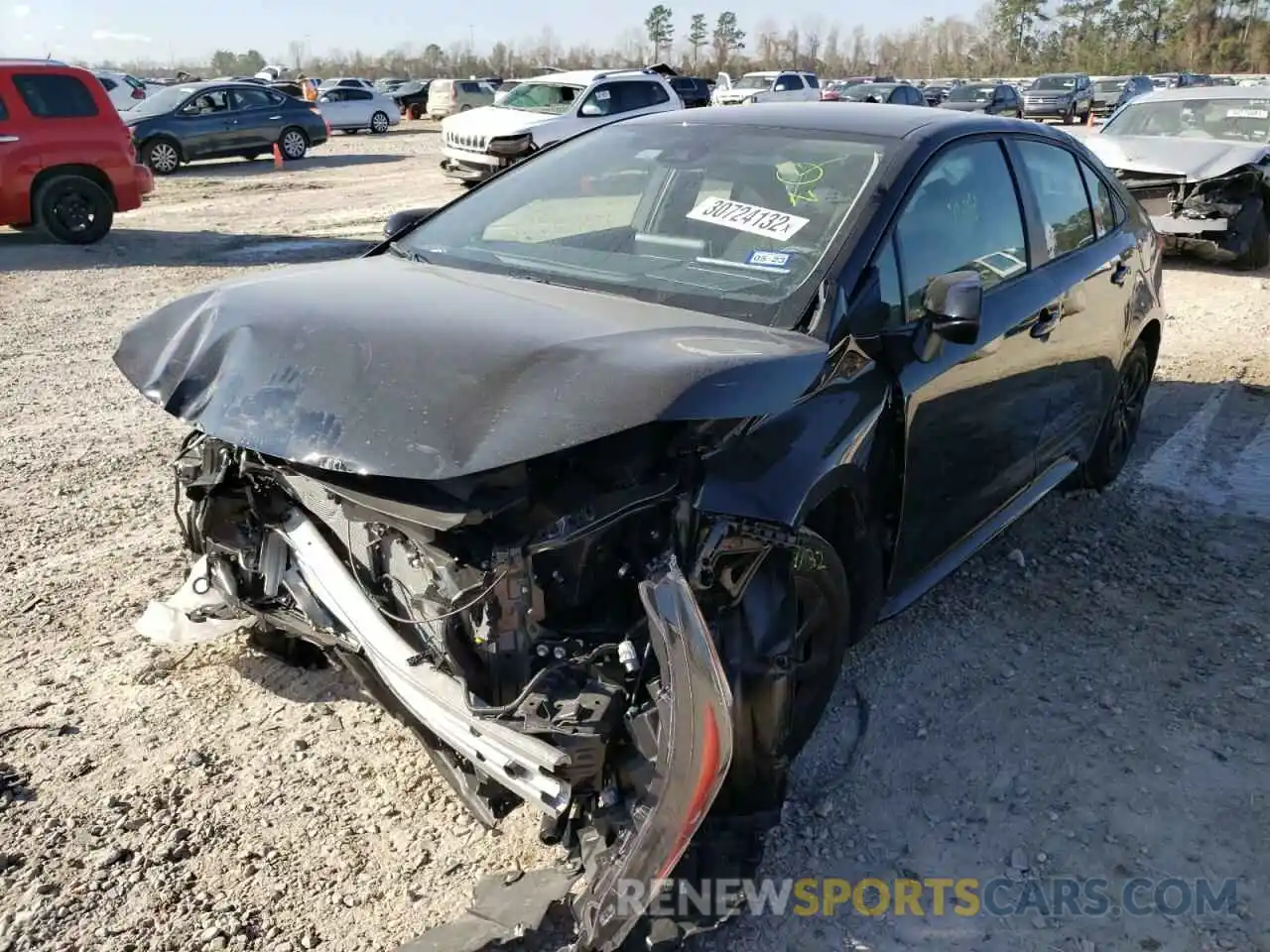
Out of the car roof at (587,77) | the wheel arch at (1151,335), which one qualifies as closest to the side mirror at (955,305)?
the wheel arch at (1151,335)

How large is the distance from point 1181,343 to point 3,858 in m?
8.20

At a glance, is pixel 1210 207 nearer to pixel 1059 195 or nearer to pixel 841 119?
pixel 1059 195

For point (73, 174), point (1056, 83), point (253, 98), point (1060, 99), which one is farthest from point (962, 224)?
point (1056, 83)

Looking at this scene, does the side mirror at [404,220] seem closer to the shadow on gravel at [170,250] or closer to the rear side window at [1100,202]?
the rear side window at [1100,202]

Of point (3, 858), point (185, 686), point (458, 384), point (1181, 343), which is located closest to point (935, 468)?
point (458, 384)

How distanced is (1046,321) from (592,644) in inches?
95.1

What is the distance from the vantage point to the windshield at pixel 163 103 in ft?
66.0

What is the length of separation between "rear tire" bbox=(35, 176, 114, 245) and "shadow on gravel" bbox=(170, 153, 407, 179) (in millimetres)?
6754

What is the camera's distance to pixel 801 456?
8.98 ft

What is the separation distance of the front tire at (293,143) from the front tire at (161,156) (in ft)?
7.76

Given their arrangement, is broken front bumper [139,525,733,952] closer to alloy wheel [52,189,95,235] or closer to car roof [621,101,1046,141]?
car roof [621,101,1046,141]

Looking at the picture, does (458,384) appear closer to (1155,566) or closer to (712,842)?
(712,842)

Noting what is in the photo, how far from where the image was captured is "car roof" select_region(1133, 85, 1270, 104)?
11492mm

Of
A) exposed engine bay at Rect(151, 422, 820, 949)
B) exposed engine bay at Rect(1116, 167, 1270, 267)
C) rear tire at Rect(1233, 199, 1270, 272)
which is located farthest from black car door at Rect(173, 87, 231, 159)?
exposed engine bay at Rect(151, 422, 820, 949)
